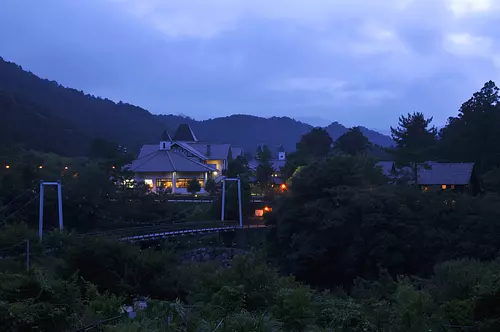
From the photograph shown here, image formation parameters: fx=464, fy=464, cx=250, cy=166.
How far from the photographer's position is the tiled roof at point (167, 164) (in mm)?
33719

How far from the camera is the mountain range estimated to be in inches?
1777

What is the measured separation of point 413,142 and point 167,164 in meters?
17.4

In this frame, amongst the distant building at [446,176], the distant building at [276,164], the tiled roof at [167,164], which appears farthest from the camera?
the distant building at [276,164]

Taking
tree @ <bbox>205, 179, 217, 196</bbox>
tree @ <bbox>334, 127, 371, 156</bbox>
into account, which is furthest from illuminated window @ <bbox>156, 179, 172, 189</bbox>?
tree @ <bbox>334, 127, 371, 156</bbox>

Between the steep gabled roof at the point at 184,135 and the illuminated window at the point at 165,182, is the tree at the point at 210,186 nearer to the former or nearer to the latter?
the illuminated window at the point at 165,182

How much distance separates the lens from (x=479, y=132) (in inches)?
1075

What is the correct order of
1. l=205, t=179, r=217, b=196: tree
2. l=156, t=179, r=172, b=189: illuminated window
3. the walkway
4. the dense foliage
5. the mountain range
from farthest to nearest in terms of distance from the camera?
the mountain range
l=156, t=179, r=172, b=189: illuminated window
l=205, t=179, r=217, b=196: tree
the walkway
the dense foliage

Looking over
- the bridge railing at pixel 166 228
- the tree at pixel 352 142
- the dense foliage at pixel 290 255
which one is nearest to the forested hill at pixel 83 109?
the dense foliage at pixel 290 255

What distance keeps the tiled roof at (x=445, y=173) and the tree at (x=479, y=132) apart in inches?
129

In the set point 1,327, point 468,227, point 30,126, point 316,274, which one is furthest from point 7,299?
point 30,126

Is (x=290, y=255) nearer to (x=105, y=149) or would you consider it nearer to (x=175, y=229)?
(x=175, y=229)

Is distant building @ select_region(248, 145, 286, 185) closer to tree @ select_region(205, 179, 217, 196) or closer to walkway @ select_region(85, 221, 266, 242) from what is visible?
tree @ select_region(205, 179, 217, 196)

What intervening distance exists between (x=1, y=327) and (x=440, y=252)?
49.8 ft

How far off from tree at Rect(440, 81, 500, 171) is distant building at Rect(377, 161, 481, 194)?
132 inches
